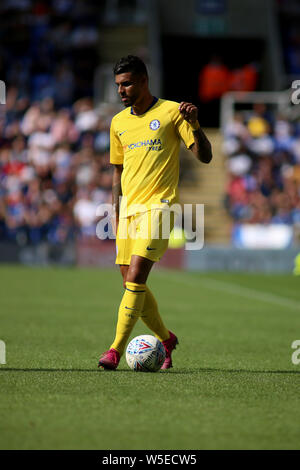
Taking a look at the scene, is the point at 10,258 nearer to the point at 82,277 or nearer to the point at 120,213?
the point at 82,277

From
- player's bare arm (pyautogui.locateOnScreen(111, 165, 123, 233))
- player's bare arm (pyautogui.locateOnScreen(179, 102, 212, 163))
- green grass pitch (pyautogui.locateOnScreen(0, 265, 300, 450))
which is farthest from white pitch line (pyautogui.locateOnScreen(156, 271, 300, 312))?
player's bare arm (pyautogui.locateOnScreen(179, 102, 212, 163))

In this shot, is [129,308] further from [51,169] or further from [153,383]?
[51,169]

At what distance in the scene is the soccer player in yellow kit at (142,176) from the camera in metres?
6.46

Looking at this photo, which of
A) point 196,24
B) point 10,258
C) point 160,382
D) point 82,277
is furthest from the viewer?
point 196,24

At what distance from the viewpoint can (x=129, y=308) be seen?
649cm

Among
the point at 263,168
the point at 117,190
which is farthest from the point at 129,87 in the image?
the point at 263,168

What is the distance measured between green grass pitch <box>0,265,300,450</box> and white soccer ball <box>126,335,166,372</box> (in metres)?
0.09

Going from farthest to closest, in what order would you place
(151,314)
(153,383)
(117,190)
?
(117,190)
(151,314)
(153,383)

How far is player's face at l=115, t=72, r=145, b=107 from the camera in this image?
6523 millimetres

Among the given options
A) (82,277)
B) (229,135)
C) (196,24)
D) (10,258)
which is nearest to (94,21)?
(196,24)

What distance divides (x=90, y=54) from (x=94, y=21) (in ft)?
4.31

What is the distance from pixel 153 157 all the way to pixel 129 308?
3.83 feet

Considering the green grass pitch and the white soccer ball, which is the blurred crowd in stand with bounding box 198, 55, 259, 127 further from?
the white soccer ball

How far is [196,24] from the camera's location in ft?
91.3
